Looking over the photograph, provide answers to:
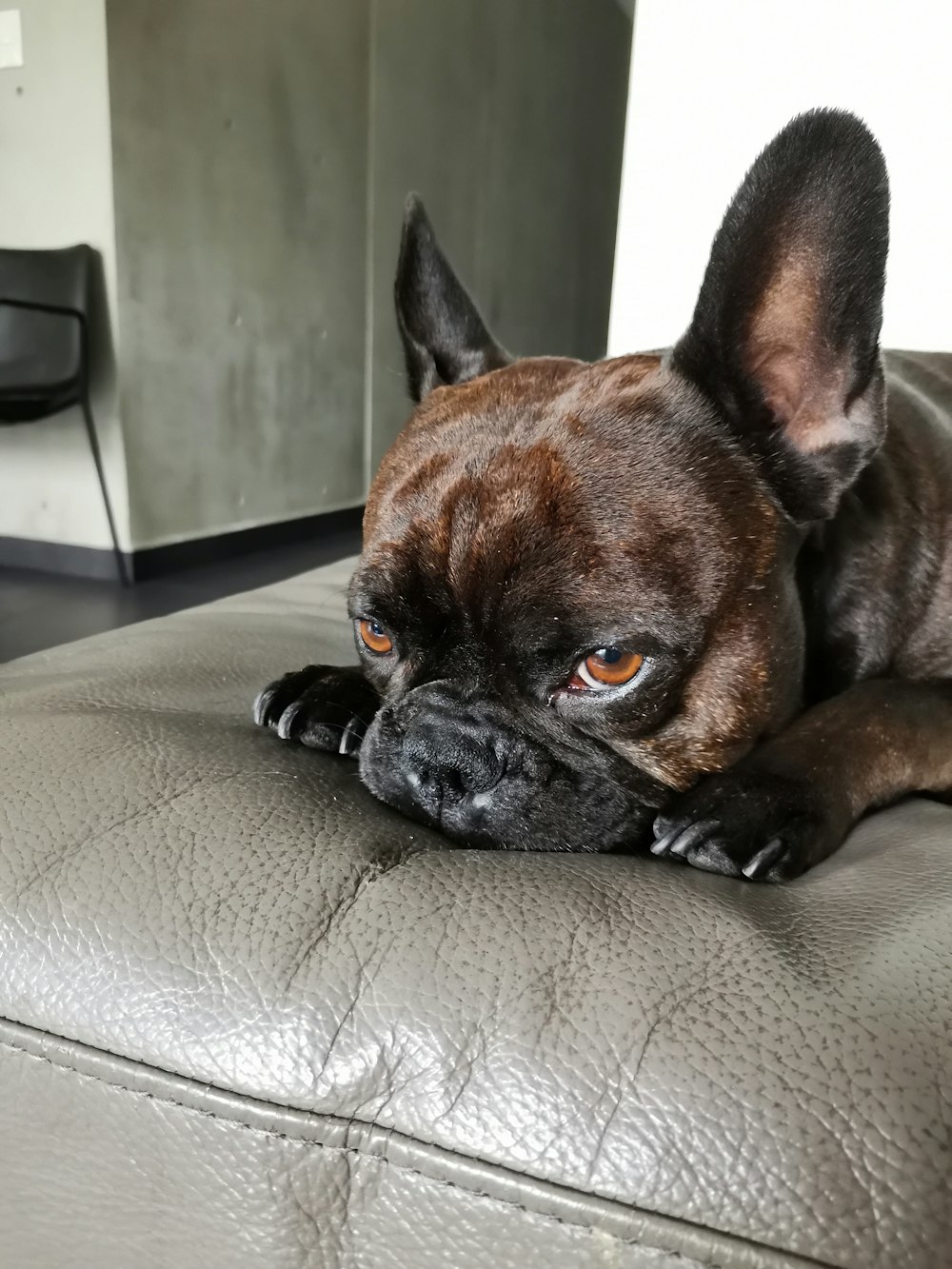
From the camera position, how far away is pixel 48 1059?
26.1 inches

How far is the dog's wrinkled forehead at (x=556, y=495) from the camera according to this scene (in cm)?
98

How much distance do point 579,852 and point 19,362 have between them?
3914 millimetres

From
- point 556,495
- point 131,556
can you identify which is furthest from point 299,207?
point 556,495

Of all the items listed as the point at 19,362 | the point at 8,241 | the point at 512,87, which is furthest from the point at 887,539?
the point at 512,87

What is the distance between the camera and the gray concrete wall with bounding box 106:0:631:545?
4.29 meters

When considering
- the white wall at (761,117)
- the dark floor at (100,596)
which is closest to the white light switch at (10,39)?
the dark floor at (100,596)

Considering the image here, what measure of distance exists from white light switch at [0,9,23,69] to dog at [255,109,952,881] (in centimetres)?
399

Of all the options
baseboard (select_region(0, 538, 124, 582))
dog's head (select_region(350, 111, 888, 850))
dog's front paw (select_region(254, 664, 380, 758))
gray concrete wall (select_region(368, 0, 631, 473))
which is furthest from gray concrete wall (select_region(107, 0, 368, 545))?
dog's head (select_region(350, 111, 888, 850))

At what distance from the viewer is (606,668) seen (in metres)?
1.00

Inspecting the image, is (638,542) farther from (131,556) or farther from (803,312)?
(131,556)

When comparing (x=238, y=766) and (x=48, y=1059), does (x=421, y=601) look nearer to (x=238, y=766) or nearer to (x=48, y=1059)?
(x=238, y=766)

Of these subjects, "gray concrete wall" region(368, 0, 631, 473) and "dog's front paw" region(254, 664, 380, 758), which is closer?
"dog's front paw" region(254, 664, 380, 758)

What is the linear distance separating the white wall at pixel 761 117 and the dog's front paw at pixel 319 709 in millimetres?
1289

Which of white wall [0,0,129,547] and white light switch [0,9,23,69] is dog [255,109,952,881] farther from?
white light switch [0,9,23,69]
